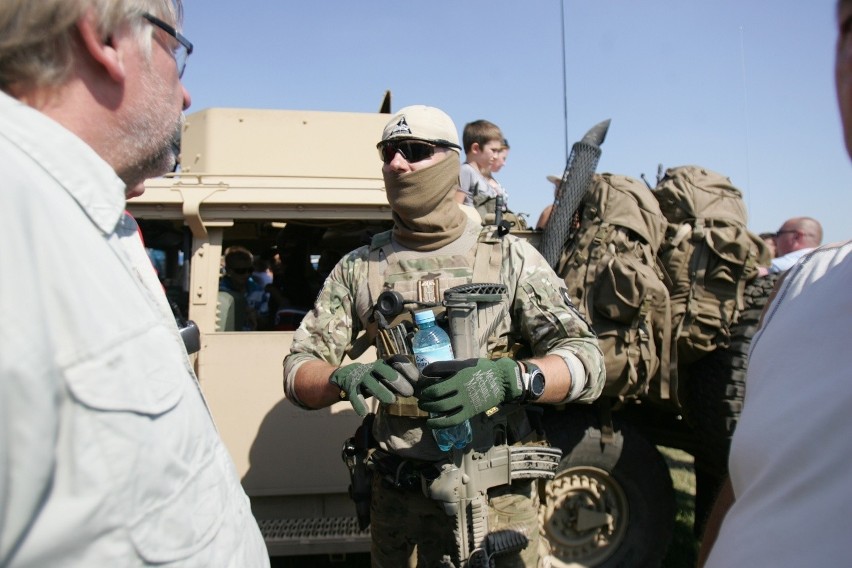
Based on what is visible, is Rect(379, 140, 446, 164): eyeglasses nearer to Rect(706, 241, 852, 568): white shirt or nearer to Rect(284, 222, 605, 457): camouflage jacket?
Rect(284, 222, 605, 457): camouflage jacket

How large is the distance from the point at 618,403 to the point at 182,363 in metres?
2.75

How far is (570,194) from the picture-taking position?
333 cm

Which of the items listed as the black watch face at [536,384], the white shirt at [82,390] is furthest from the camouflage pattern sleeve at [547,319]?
the white shirt at [82,390]

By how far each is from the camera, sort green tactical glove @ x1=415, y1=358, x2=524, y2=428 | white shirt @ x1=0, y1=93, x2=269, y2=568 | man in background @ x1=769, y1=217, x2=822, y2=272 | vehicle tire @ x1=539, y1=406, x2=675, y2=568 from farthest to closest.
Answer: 1. man in background @ x1=769, y1=217, x2=822, y2=272
2. vehicle tire @ x1=539, y1=406, x2=675, y2=568
3. green tactical glove @ x1=415, y1=358, x2=524, y2=428
4. white shirt @ x1=0, y1=93, x2=269, y2=568

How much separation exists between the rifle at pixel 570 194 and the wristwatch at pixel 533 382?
4.79ft

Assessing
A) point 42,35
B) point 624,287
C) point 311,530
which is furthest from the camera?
point 311,530

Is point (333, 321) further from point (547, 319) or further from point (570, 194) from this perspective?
point (570, 194)

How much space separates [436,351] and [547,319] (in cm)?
42

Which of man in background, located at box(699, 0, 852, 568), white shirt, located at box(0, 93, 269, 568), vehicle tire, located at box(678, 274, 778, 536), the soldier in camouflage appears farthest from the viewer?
vehicle tire, located at box(678, 274, 778, 536)

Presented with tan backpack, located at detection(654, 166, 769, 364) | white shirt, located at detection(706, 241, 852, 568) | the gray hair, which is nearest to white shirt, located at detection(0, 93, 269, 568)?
the gray hair

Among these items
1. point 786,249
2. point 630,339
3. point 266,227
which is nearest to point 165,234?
point 266,227

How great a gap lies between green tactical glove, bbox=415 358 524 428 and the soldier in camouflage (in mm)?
60

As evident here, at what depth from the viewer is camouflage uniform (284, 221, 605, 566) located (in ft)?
6.84

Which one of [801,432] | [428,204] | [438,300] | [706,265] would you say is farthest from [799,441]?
[706,265]
